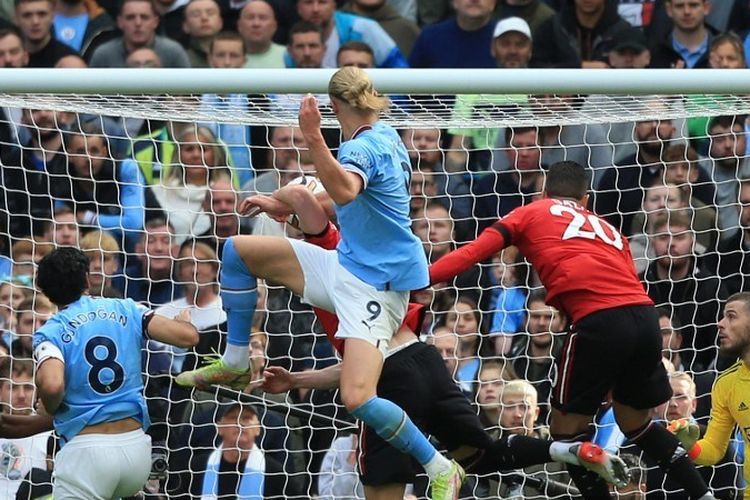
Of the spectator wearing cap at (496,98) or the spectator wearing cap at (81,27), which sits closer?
the spectator wearing cap at (496,98)

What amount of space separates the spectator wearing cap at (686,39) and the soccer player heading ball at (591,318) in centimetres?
362

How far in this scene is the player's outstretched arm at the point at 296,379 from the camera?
7.65 meters

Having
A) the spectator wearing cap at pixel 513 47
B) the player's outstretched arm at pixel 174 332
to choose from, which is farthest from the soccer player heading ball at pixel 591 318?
the spectator wearing cap at pixel 513 47

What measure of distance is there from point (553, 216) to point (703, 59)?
12.5 feet

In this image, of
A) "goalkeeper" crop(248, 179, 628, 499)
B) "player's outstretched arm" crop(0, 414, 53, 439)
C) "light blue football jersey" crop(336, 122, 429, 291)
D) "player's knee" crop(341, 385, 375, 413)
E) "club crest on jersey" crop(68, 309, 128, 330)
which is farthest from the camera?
"player's outstretched arm" crop(0, 414, 53, 439)

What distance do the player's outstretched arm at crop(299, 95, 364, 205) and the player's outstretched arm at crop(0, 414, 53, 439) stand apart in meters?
2.17

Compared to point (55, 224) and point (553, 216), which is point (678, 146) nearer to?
point (553, 216)

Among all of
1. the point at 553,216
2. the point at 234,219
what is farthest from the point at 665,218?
the point at 234,219

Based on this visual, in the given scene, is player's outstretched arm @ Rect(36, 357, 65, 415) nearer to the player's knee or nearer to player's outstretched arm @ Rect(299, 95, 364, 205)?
the player's knee

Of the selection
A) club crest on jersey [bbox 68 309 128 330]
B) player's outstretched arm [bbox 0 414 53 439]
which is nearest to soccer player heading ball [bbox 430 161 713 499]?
club crest on jersey [bbox 68 309 128 330]

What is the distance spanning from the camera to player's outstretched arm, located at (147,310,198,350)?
739 centimetres

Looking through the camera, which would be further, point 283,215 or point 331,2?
point 331,2

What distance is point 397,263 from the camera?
7109mm

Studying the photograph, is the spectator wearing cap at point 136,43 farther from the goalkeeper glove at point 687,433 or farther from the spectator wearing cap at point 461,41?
the goalkeeper glove at point 687,433
